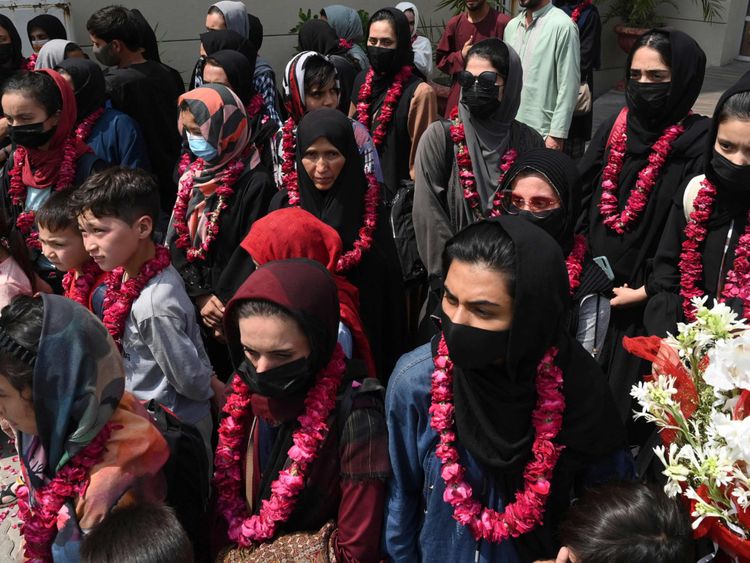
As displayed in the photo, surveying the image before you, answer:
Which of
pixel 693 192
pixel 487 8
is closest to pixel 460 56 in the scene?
pixel 487 8

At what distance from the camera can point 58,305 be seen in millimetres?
2104

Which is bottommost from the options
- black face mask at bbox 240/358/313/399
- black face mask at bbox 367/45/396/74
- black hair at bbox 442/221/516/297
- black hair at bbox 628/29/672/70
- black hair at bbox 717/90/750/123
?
black face mask at bbox 240/358/313/399

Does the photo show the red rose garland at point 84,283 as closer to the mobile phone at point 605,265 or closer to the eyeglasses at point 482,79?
the eyeglasses at point 482,79

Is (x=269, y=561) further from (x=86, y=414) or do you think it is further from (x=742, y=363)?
(x=742, y=363)

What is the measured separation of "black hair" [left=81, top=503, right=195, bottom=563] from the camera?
1892 millimetres

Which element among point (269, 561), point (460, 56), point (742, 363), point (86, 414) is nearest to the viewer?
point (742, 363)

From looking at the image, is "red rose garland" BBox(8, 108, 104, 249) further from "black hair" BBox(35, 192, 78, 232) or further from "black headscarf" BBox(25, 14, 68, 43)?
"black headscarf" BBox(25, 14, 68, 43)

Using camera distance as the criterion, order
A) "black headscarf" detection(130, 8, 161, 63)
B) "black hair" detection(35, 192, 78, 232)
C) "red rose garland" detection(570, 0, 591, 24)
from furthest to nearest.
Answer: "red rose garland" detection(570, 0, 591, 24), "black headscarf" detection(130, 8, 161, 63), "black hair" detection(35, 192, 78, 232)

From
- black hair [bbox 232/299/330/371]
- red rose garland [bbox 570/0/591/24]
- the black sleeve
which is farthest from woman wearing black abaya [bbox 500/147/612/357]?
red rose garland [bbox 570/0/591/24]

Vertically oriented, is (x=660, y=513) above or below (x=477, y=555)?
above

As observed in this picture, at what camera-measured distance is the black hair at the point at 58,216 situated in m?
3.54

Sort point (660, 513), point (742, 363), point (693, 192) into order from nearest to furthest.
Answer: point (742, 363) → point (660, 513) → point (693, 192)

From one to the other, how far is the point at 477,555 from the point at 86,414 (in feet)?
4.03

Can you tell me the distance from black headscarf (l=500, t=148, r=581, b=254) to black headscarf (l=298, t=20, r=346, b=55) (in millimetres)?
4727
